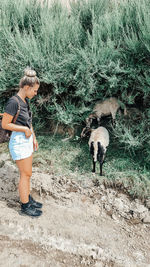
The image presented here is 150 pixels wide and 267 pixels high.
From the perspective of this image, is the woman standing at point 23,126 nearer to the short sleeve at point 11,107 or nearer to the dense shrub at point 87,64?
the short sleeve at point 11,107

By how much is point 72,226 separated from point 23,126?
4.73 ft

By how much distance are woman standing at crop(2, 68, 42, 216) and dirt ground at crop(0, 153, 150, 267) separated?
33 centimetres

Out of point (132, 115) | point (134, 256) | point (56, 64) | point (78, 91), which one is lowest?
point (134, 256)

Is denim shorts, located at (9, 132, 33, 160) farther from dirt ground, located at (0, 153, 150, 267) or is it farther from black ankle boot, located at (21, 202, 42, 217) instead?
dirt ground, located at (0, 153, 150, 267)

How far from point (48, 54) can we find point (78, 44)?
1.99 feet

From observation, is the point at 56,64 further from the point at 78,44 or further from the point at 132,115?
the point at 132,115

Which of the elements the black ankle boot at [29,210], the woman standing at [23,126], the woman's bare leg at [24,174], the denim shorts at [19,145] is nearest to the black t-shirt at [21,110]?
the woman standing at [23,126]

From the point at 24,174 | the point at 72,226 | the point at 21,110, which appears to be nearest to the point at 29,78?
the point at 21,110

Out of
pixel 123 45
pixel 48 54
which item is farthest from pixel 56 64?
pixel 123 45

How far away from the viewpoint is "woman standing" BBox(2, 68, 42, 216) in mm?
2777

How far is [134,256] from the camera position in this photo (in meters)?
2.88

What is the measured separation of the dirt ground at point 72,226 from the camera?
109 inches

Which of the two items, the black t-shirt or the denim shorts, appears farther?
the denim shorts

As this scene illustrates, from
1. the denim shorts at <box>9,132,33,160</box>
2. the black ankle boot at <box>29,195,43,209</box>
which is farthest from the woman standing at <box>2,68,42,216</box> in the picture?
the black ankle boot at <box>29,195,43,209</box>
